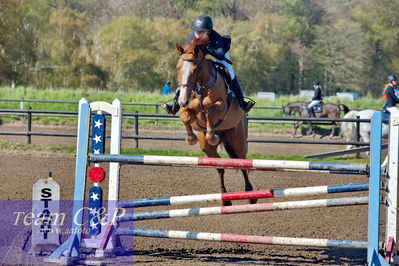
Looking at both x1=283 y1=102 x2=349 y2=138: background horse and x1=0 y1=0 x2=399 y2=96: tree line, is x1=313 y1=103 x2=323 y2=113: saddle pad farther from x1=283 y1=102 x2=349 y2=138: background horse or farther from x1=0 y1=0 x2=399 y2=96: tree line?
x1=0 y1=0 x2=399 y2=96: tree line

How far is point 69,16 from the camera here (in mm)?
42375

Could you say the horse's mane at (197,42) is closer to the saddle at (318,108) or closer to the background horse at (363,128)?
the background horse at (363,128)

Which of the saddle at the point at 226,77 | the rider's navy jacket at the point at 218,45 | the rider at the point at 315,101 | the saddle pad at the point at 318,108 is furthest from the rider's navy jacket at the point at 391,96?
the rider at the point at 315,101

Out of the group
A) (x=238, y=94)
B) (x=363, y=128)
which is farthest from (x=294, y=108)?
(x=238, y=94)

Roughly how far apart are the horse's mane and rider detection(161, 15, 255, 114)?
5 cm

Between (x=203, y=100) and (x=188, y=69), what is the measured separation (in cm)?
52

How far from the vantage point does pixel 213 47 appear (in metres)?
8.22

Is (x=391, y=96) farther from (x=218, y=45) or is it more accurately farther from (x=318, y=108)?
(x=318, y=108)

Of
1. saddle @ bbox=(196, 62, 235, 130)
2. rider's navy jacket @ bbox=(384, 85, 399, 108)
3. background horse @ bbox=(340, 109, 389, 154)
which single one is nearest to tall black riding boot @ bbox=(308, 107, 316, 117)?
background horse @ bbox=(340, 109, 389, 154)

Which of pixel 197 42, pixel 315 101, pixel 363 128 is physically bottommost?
pixel 363 128

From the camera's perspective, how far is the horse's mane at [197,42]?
7.55 meters

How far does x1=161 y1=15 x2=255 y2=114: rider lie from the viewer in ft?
25.5

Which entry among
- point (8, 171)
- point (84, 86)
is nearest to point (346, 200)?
point (8, 171)

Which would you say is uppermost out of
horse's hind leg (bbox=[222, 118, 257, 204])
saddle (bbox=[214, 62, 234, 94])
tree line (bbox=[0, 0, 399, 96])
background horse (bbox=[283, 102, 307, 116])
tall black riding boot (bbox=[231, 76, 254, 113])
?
tree line (bbox=[0, 0, 399, 96])
